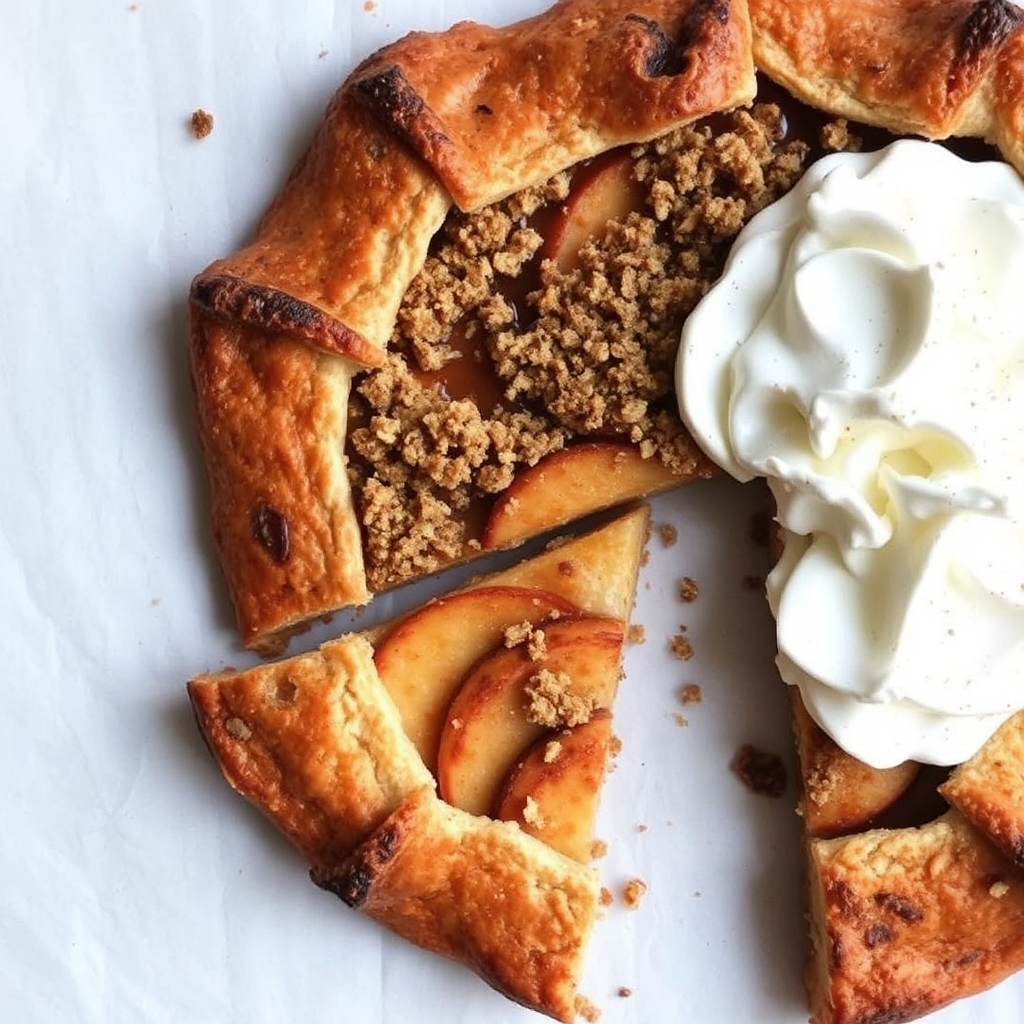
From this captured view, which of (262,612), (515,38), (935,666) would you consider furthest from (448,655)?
(515,38)

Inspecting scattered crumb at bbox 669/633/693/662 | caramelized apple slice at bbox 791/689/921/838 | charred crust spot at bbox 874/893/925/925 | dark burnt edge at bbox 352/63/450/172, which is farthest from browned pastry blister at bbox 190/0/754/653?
charred crust spot at bbox 874/893/925/925

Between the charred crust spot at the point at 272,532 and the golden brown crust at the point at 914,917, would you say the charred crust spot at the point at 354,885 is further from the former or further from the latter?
the golden brown crust at the point at 914,917

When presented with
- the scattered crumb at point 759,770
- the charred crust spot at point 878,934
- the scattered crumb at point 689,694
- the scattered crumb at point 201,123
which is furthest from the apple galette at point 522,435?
the scattered crumb at point 201,123

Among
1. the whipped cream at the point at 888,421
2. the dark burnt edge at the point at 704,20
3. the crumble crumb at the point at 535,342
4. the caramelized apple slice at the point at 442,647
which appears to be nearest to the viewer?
the whipped cream at the point at 888,421

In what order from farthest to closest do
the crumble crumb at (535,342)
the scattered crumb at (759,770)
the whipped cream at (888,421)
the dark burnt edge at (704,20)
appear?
the scattered crumb at (759,770) → the crumble crumb at (535,342) → the dark burnt edge at (704,20) → the whipped cream at (888,421)

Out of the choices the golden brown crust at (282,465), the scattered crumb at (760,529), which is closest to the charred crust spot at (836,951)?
the scattered crumb at (760,529)

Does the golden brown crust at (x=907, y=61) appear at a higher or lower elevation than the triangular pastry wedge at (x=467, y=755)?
higher

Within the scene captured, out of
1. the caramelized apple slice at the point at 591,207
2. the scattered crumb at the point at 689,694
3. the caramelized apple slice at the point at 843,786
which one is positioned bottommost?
the caramelized apple slice at the point at 843,786

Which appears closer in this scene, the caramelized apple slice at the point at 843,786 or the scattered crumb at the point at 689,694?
the caramelized apple slice at the point at 843,786
